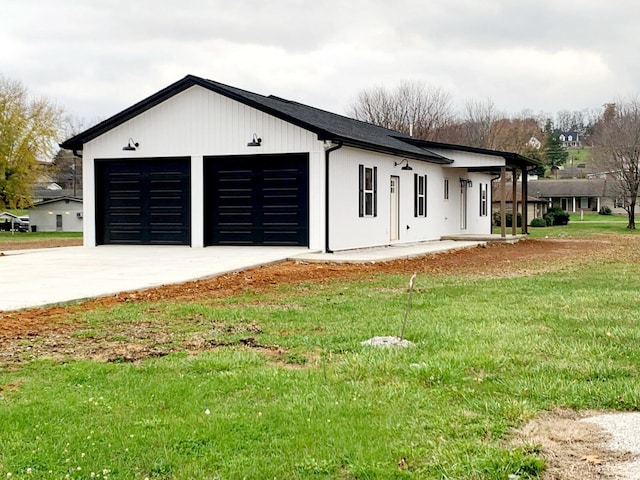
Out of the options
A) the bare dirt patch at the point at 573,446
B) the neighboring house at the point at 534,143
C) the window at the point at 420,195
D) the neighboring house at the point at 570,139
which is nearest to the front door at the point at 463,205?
the window at the point at 420,195

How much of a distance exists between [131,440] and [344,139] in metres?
13.3

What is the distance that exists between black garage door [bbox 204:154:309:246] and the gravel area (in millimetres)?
13342

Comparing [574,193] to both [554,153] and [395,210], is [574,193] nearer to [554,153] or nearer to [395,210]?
[554,153]

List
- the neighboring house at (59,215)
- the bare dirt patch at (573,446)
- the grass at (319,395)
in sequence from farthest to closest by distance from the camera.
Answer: the neighboring house at (59,215) → the grass at (319,395) → the bare dirt patch at (573,446)

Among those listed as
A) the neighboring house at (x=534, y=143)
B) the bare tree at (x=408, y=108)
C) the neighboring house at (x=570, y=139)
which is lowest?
the neighboring house at (x=534, y=143)

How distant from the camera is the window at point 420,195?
890 inches

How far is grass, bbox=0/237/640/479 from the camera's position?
11.4 ft

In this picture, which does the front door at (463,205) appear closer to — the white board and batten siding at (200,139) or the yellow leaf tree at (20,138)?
the white board and batten siding at (200,139)

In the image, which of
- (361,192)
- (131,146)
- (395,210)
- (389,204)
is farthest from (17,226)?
(361,192)

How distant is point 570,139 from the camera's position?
3698 inches

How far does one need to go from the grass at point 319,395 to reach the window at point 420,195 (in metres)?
14.8

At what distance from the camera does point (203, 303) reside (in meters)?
8.88

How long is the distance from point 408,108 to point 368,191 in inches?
1432

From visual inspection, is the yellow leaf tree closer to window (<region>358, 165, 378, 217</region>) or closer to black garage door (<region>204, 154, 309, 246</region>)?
black garage door (<region>204, 154, 309, 246</region>)
